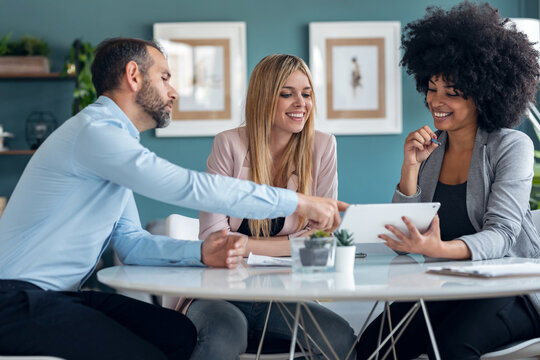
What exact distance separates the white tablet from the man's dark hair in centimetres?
83

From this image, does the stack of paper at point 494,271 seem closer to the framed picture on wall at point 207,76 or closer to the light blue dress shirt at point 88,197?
the light blue dress shirt at point 88,197

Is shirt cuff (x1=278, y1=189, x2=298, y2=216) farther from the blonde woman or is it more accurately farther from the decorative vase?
the blonde woman

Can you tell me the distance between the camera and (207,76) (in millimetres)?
4391

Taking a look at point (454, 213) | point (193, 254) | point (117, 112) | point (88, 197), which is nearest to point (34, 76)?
point (117, 112)

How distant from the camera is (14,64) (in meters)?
4.16

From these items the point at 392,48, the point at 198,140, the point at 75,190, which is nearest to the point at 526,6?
the point at 392,48

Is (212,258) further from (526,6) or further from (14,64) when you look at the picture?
(526,6)

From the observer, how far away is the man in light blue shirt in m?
1.46

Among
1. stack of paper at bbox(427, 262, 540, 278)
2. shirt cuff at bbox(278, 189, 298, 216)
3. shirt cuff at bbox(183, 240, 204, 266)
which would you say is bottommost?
shirt cuff at bbox(183, 240, 204, 266)

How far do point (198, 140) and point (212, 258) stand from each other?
2.78 m

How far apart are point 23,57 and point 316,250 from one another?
11.2 ft

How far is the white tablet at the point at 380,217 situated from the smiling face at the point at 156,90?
2.51 ft

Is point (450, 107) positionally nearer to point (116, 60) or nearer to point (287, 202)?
point (287, 202)

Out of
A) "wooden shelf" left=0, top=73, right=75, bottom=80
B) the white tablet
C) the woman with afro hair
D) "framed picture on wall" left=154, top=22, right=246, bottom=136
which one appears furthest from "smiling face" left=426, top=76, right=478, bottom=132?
"wooden shelf" left=0, top=73, right=75, bottom=80
